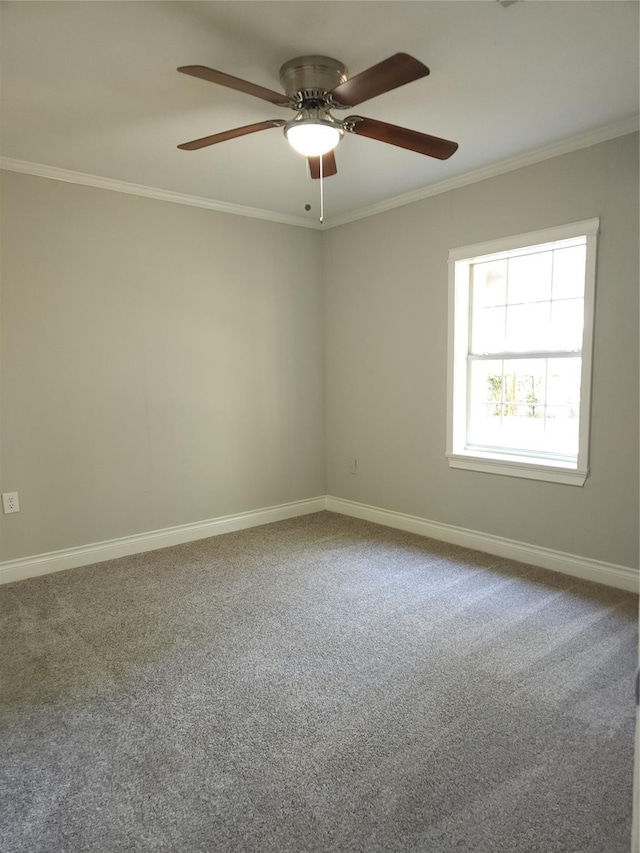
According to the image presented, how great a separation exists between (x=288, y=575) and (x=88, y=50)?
9.13 ft

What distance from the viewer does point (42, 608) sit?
112 inches

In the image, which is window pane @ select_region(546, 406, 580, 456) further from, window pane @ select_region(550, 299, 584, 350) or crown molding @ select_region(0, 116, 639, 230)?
crown molding @ select_region(0, 116, 639, 230)

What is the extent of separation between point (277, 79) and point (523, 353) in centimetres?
215

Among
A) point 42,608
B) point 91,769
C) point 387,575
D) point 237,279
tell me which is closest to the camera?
point 91,769

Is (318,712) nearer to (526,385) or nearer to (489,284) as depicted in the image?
(526,385)

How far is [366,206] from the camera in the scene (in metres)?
4.08

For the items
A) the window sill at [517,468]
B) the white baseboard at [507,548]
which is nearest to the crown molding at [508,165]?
the window sill at [517,468]

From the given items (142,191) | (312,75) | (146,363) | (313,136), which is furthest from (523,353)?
(142,191)

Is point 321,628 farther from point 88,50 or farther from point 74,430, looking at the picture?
point 88,50

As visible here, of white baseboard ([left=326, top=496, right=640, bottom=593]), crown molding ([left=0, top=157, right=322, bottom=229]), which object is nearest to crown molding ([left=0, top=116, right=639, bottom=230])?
crown molding ([left=0, top=157, right=322, bottom=229])

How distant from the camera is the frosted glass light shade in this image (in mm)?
2096

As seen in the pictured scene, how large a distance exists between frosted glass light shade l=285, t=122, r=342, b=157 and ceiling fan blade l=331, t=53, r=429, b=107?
12 centimetres

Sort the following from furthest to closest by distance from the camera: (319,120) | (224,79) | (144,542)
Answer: (144,542) → (319,120) → (224,79)

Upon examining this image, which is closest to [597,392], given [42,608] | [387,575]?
[387,575]
